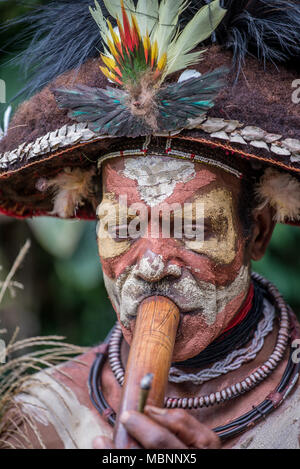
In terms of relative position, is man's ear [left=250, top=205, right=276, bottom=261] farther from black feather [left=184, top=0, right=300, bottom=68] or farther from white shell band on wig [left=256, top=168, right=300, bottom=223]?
black feather [left=184, top=0, right=300, bottom=68]

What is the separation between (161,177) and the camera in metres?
2.04

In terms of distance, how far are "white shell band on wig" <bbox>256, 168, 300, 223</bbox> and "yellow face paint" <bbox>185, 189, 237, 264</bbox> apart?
0.66ft

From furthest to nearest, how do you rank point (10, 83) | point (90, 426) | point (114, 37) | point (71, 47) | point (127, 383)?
point (10, 83) < point (90, 426) < point (71, 47) < point (114, 37) < point (127, 383)

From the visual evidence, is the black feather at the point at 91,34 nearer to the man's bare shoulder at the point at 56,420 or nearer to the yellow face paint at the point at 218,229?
the yellow face paint at the point at 218,229

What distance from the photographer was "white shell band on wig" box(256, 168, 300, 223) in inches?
86.7

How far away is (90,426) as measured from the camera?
235 centimetres

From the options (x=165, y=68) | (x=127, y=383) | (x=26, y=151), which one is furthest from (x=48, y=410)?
(x=165, y=68)

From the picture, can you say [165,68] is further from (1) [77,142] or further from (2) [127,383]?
(2) [127,383]

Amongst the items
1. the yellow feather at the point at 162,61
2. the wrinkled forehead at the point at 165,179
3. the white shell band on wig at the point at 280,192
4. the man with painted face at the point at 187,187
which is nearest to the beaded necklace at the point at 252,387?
the man with painted face at the point at 187,187

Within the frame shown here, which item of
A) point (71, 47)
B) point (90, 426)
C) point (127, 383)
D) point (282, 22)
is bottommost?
point (90, 426)

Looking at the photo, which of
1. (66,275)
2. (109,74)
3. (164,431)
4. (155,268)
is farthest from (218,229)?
(66,275)

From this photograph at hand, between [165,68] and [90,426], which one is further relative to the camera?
[90,426]

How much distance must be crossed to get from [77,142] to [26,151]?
0.74ft

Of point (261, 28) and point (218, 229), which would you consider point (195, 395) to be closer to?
point (218, 229)
